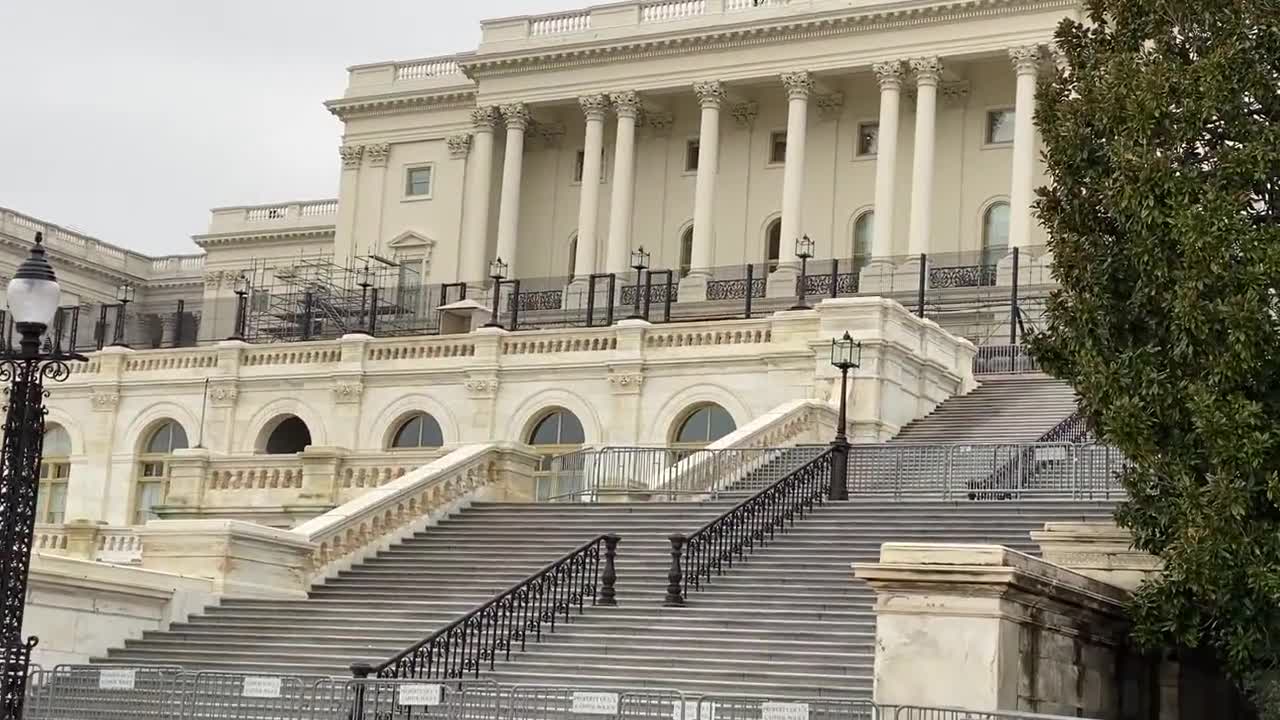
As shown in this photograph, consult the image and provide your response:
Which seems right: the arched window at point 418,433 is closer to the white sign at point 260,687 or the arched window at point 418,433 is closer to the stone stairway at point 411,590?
the stone stairway at point 411,590

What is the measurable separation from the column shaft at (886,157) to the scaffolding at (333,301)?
Answer: 15.0m

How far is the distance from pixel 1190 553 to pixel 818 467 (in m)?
11.7

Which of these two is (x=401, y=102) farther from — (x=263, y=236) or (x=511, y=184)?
(x=263, y=236)

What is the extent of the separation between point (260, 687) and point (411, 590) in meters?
9.21

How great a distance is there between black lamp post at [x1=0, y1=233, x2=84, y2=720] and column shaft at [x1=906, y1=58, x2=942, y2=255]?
2190 inches

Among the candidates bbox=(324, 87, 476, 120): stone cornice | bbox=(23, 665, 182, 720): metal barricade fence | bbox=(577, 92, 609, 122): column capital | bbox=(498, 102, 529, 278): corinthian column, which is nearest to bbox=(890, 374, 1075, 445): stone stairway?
bbox=(23, 665, 182, 720): metal barricade fence

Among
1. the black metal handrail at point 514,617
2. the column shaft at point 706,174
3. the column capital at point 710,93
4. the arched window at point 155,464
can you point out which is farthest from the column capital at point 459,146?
the black metal handrail at point 514,617

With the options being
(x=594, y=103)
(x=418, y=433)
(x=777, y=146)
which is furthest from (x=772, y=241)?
(x=418, y=433)

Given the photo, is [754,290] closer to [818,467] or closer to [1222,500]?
[818,467]

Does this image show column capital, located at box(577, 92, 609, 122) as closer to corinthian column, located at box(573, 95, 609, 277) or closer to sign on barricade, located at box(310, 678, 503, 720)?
corinthian column, located at box(573, 95, 609, 277)

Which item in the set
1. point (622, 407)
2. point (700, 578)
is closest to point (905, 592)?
point (700, 578)

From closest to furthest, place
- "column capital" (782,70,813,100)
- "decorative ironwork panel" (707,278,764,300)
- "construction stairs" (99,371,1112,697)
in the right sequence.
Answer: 1. "construction stairs" (99,371,1112,697)
2. "decorative ironwork panel" (707,278,764,300)
3. "column capital" (782,70,813,100)

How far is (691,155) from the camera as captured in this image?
79.5m

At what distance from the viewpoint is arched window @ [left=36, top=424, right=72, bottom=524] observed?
1976 inches
